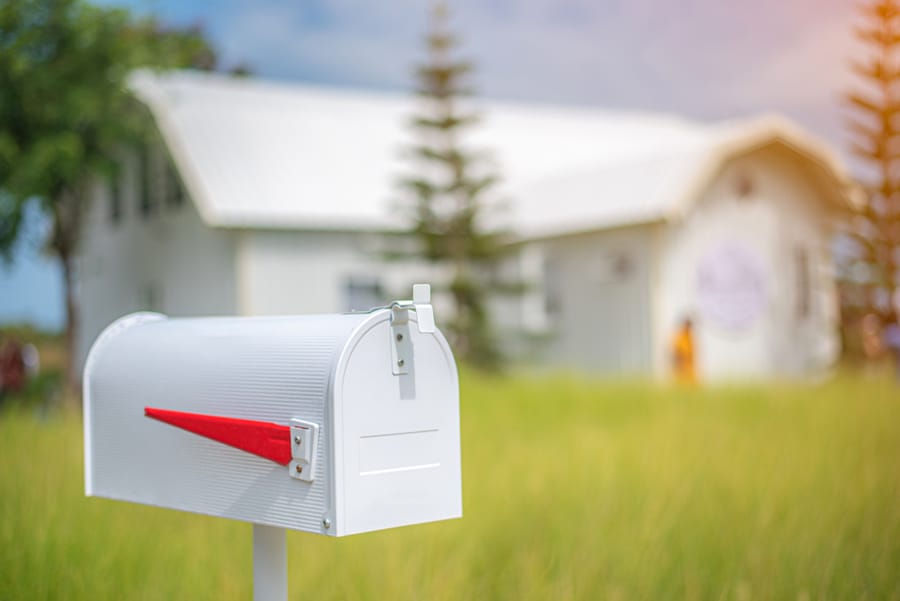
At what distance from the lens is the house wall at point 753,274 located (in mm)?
15930

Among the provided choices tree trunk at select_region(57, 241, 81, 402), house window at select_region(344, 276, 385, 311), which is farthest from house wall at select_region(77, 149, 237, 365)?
house window at select_region(344, 276, 385, 311)

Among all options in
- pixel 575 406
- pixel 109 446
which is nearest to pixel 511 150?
pixel 575 406

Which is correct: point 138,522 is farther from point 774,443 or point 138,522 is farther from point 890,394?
point 890,394

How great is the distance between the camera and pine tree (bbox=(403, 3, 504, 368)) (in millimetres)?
16125

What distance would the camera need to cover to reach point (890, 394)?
31.5 feet

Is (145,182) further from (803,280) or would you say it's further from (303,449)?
(303,449)

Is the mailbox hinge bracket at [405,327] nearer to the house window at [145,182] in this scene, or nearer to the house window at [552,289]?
the house window at [552,289]

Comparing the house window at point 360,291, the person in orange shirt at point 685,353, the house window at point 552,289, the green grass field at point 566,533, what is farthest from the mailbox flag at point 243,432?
the house window at point 552,289

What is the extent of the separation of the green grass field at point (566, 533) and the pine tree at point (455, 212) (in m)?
8.18

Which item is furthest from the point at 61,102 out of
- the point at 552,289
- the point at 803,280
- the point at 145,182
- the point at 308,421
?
the point at 308,421

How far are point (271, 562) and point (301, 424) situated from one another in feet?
1.97

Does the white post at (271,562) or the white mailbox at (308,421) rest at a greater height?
the white mailbox at (308,421)

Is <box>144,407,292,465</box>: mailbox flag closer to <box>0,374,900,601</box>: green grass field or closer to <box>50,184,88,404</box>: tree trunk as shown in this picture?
<box>0,374,900,601</box>: green grass field

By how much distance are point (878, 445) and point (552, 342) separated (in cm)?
1036
